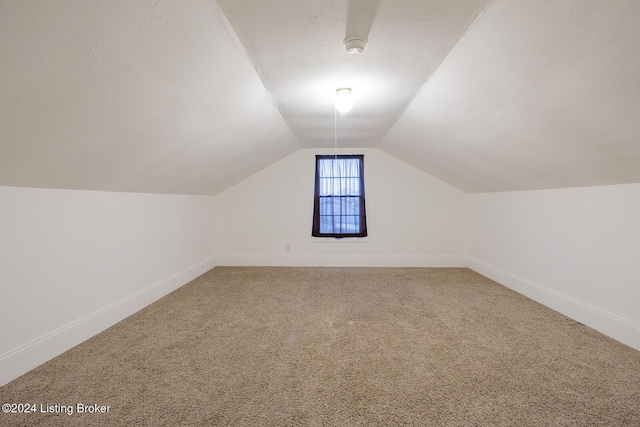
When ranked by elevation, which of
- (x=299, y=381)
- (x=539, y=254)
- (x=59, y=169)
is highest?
(x=59, y=169)

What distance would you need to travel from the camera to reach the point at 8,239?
1907 mm

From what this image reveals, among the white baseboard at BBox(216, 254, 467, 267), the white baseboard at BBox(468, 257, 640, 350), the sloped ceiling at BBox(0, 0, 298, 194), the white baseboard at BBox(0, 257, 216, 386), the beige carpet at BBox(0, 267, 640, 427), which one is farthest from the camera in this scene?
the white baseboard at BBox(216, 254, 467, 267)

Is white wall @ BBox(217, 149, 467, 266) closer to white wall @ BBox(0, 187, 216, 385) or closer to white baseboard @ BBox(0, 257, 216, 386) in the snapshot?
white wall @ BBox(0, 187, 216, 385)

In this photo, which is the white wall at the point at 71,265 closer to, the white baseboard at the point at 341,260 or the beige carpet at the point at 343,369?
the beige carpet at the point at 343,369

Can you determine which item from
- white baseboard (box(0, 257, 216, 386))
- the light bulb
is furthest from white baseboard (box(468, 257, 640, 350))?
white baseboard (box(0, 257, 216, 386))

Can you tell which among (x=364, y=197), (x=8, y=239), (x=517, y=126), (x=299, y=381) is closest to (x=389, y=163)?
(x=364, y=197)

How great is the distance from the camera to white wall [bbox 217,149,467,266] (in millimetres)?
4938

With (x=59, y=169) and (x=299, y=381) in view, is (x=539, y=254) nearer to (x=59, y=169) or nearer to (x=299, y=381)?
(x=299, y=381)

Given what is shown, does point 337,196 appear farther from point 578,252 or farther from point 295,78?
point 578,252

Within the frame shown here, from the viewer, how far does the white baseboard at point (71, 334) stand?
188 cm

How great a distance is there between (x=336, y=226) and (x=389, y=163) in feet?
4.48

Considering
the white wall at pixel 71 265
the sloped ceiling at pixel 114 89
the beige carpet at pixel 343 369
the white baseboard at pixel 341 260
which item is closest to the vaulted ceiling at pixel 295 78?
the sloped ceiling at pixel 114 89

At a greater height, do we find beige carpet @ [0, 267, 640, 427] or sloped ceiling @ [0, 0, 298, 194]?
sloped ceiling @ [0, 0, 298, 194]

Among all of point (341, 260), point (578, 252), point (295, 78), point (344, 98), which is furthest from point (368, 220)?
point (295, 78)
